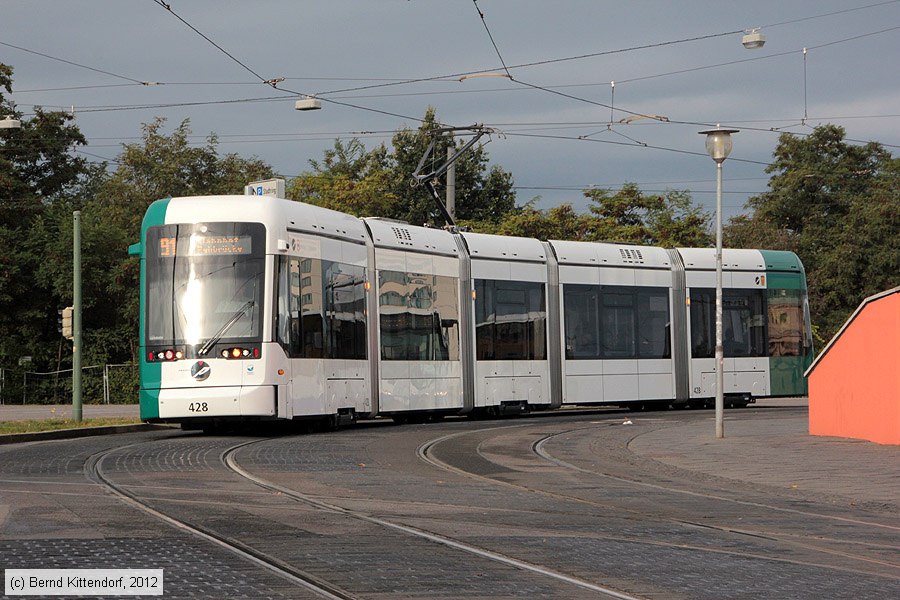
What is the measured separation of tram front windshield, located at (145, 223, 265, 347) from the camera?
68.9ft

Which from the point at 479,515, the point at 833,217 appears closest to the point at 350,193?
the point at 833,217

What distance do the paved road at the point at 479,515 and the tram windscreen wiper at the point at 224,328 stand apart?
55.5 inches

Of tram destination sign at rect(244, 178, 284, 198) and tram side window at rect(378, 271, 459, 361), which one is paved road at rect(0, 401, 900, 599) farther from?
tram destination sign at rect(244, 178, 284, 198)

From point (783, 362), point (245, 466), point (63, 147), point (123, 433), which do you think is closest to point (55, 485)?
point (245, 466)

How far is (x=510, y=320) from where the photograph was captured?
2909 centimetres

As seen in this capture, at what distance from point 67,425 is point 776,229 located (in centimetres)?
5566

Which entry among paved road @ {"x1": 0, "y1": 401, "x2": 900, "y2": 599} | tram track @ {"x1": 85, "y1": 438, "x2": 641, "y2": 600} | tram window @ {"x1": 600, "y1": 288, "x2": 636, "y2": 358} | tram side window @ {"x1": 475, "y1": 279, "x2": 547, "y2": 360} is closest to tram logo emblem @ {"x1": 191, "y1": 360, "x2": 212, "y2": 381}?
paved road @ {"x1": 0, "y1": 401, "x2": 900, "y2": 599}

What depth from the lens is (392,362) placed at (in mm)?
25438

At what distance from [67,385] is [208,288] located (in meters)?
29.5

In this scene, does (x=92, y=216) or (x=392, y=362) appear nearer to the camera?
(x=392, y=362)

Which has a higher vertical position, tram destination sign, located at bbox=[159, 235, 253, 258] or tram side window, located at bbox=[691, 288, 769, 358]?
tram destination sign, located at bbox=[159, 235, 253, 258]

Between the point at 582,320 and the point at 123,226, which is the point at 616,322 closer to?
the point at 582,320

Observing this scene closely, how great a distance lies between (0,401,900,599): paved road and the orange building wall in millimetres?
685

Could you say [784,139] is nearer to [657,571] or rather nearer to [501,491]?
[501,491]
